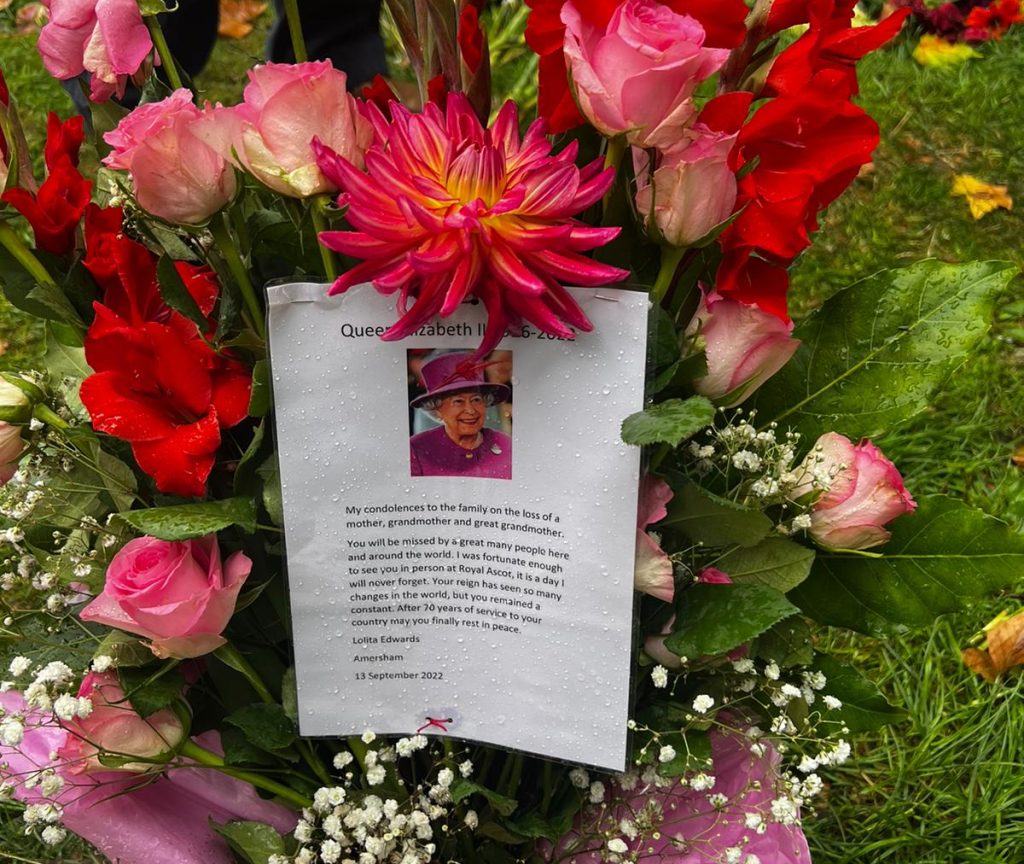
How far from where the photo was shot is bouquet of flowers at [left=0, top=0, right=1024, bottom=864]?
652 mm

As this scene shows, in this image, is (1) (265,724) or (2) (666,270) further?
(1) (265,724)

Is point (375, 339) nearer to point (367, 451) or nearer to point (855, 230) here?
point (367, 451)

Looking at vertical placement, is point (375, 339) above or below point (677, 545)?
above

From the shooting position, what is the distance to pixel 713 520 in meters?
0.78

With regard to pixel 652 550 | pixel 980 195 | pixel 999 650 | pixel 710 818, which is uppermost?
pixel 652 550

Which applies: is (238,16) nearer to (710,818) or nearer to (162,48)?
(162,48)

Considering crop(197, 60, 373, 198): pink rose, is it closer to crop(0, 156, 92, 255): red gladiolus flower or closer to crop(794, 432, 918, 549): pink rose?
crop(0, 156, 92, 255): red gladiolus flower

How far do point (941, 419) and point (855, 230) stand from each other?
21.4 inches

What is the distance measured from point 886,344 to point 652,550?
27 cm

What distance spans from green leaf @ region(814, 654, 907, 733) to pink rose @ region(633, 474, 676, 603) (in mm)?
232

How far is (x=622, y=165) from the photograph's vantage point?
74cm

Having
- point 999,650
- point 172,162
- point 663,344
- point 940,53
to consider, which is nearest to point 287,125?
point 172,162

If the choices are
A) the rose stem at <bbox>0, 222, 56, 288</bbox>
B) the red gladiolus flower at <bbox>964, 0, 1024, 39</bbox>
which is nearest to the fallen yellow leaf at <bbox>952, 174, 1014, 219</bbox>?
the red gladiolus flower at <bbox>964, 0, 1024, 39</bbox>

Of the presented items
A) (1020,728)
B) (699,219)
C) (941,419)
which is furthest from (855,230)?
(699,219)
